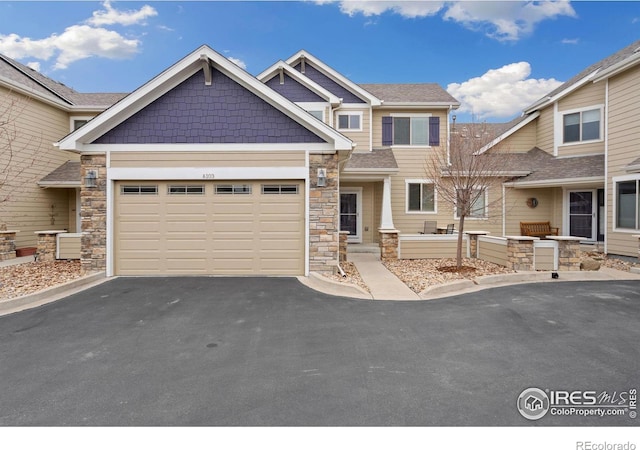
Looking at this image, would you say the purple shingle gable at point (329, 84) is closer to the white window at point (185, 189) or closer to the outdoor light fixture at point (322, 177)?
the outdoor light fixture at point (322, 177)

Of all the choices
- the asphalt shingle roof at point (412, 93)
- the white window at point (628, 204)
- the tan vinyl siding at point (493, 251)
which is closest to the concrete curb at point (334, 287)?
the tan vinyl siding at point (493, 251)

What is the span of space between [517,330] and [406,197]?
34.3 ft

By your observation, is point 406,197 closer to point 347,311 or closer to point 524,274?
point 524,274

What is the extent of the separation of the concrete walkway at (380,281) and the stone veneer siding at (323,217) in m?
1.07

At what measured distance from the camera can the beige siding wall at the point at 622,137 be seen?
422 inches

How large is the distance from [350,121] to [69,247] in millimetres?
11395

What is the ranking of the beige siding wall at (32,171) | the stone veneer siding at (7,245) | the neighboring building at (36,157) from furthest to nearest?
the beige siding wall at (32,171) < the neighboring building at (36,157) < the stone veneer siding at (7,245)

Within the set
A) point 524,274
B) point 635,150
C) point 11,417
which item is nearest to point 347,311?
point 11,417

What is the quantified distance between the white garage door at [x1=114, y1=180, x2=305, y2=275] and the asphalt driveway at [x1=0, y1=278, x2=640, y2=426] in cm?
177

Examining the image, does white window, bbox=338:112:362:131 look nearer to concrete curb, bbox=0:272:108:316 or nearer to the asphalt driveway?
the asphalt driveway

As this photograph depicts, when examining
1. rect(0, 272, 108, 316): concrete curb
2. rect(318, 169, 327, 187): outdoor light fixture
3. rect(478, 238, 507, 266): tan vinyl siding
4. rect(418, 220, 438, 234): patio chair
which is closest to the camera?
rect(0, 272, 108, 316): concrete curb

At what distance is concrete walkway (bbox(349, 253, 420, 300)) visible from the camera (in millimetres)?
6957

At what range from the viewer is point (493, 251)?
9.96 m

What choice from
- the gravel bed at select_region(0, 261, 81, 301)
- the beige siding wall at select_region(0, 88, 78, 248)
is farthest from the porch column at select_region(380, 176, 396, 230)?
the beige siding wall at select_region(0, 88, 78, 248)
